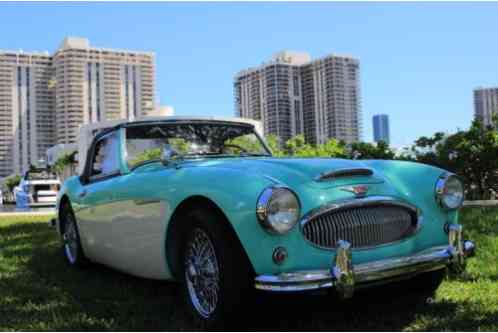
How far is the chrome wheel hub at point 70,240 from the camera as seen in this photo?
565cm

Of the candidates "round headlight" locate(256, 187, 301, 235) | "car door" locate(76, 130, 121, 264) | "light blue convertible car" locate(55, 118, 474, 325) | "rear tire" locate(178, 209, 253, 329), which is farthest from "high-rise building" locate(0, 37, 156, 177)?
"round headlight" locate(256, 187, 301, 235)

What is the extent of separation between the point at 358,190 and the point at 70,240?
12.5 feet

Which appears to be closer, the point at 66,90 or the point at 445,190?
the point at 445,190

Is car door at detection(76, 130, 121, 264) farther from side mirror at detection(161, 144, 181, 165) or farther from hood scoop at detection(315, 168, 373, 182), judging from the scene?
hood scoop at detection(315, 168, 373, 182)

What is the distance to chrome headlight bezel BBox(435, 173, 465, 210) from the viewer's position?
3494mm

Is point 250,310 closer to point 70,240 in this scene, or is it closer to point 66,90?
point 70,240

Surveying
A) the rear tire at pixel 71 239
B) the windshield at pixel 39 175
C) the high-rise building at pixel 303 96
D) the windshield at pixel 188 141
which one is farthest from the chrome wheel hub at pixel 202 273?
the high-rise building at pixel 303 96

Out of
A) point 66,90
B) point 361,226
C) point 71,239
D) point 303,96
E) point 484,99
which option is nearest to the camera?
point 361,226

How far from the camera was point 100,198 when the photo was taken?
15.6ft

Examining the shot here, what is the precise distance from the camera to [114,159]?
4816 millimetres

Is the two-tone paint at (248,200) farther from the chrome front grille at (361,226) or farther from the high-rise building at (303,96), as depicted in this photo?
the high-rise building at (303,96)

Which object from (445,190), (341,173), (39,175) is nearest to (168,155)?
(341,173)

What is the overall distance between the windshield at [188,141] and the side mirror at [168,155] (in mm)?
84

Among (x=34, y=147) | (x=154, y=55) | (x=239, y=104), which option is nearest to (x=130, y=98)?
(x=154, y=55)
